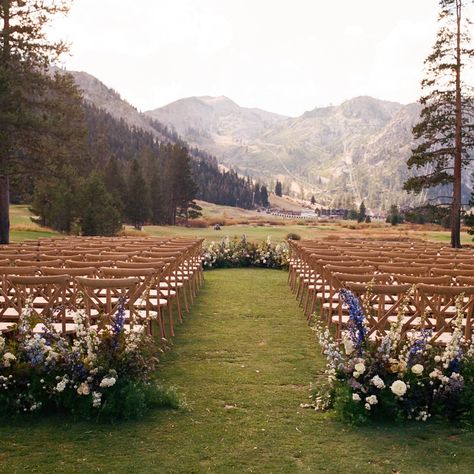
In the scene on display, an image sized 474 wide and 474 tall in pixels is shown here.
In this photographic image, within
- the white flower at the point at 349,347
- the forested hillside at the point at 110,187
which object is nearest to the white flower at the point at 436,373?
the white flower at the point at 349,347

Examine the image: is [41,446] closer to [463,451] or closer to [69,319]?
[69,319]

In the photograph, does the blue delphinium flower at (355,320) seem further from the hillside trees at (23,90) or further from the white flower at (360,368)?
the hillside trees at (23,90)

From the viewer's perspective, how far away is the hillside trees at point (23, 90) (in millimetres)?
23938

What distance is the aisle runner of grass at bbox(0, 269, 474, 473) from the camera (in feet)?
13.3

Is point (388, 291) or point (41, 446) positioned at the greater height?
point (388, 291)

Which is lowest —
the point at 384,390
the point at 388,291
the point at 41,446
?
the point at 41,446

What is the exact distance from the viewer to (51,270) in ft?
21.8

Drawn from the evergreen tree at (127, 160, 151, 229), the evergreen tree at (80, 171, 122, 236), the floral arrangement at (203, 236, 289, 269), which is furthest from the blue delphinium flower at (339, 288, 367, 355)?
the evergreen tree at (127, 160, 151, 229)

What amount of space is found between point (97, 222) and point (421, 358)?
3308cm

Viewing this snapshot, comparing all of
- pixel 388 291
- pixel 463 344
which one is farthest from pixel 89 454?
pixel 463 344

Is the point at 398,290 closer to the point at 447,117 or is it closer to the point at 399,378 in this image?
the point at 399,378

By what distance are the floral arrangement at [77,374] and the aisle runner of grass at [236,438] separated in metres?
0.17

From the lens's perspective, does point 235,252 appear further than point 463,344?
Yes

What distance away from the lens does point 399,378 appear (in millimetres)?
4988
